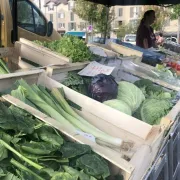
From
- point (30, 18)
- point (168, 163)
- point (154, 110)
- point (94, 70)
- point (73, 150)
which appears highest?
point (30, 18)

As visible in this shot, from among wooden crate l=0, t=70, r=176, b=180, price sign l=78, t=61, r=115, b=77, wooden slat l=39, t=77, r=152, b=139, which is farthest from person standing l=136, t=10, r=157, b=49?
wooden slat l=39, t=77, r=152, b=139

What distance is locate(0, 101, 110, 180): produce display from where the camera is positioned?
1531 mm

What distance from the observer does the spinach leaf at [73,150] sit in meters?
1.61

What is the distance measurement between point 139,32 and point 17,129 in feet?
15.9

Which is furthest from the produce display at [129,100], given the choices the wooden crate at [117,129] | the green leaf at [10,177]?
the green leaf at [10,177]

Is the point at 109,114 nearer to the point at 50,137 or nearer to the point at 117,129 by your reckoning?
the point at 117,129

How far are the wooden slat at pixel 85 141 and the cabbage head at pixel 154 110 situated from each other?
0.98 metres

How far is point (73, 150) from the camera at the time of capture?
163 cm

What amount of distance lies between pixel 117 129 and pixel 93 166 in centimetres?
62

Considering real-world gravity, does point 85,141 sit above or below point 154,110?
above

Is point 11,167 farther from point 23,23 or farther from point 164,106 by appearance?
point 23,23

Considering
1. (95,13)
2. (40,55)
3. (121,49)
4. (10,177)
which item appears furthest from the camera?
(95,13)

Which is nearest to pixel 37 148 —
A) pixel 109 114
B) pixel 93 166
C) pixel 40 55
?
pixel 93 166

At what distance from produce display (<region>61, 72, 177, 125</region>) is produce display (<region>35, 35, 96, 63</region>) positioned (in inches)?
16.2
